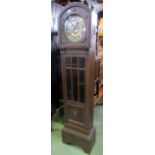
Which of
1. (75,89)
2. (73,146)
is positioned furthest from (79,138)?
(75,89)

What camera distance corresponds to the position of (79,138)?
104 centimetres

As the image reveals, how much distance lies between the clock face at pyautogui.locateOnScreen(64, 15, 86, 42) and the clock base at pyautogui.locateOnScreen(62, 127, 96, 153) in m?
0.41

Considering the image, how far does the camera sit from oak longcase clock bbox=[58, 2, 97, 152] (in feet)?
3.26

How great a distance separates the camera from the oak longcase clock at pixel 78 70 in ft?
3.26

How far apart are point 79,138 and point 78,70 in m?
0.30

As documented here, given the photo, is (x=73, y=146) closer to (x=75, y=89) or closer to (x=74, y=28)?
(x=75, y=89)

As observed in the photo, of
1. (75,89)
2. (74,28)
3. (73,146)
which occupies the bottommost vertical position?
(73,146)

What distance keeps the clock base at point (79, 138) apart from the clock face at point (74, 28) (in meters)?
0.41

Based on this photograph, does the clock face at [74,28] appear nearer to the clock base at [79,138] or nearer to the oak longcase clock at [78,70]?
the oak longcase clock at [78,70]

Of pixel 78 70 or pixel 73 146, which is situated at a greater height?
pixel 78 70

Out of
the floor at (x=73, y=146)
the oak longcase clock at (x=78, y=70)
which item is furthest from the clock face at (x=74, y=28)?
the floor at (x=73, y=146)
